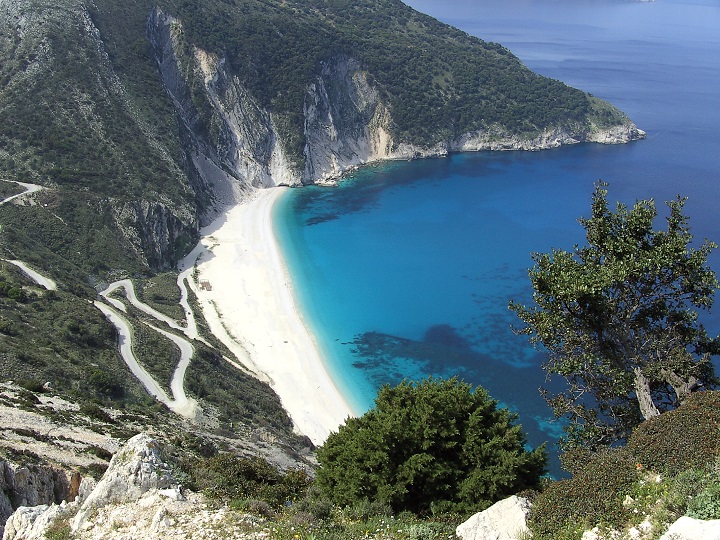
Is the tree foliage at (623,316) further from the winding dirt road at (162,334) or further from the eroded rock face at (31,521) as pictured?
the winding dirt road at (162,334)

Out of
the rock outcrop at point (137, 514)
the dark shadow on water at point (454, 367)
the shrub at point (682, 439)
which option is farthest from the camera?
the dark shadow on water at point (454, 367)

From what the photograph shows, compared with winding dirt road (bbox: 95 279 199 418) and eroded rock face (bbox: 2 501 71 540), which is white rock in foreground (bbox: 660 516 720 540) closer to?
eroded rock face (bbox: 2 501 71 540)

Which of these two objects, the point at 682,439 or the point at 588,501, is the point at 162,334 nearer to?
the point at 588,501

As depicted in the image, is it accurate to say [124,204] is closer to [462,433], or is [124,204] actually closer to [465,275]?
[465,275]

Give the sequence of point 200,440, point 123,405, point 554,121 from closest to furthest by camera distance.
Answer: point 200,440, point 123,405, point 554,121

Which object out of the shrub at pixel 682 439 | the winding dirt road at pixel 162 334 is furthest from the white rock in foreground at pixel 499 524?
the winding dirt road at pixel 162 334

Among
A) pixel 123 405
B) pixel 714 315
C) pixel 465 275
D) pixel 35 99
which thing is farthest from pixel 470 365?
pixel 35 99
